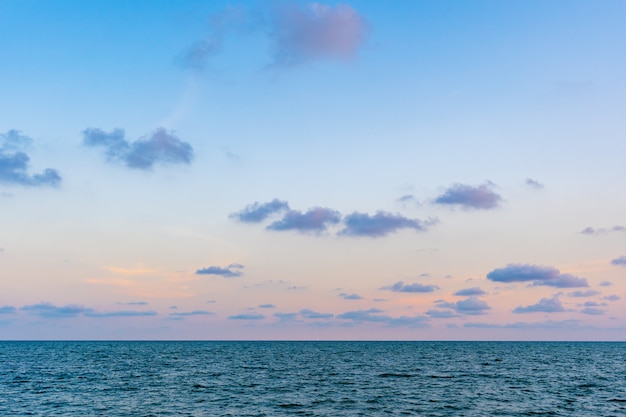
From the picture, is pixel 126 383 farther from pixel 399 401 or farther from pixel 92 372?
pixel 399 401

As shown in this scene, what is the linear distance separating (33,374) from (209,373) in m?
32.7

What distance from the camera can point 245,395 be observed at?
232 ft

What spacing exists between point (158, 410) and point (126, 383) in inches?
1162

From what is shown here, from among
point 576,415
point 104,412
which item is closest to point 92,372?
point 104,412

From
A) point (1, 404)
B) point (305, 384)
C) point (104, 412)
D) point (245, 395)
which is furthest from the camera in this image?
point (305, 384)

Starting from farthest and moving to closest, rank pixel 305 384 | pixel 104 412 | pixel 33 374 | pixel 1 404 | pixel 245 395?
pixel 33 374 → pixel 305 384 → pixel 245 395 → pixel 1 404 → pixel 104 412

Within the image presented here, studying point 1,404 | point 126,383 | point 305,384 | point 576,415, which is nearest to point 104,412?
point 1,404

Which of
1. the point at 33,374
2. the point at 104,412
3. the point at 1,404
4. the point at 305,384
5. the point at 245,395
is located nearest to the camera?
the point at 104,412

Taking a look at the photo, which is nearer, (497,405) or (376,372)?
(497,405)

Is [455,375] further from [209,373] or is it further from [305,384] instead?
[209,373]

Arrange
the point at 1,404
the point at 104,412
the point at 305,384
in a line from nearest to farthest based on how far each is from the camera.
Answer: the point at 104,412
the point at 1,404
the point at 305,384

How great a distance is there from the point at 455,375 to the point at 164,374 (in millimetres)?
54944

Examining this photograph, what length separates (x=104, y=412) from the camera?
58531mm

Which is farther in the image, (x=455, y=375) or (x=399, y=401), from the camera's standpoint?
(x=455, y=375)
